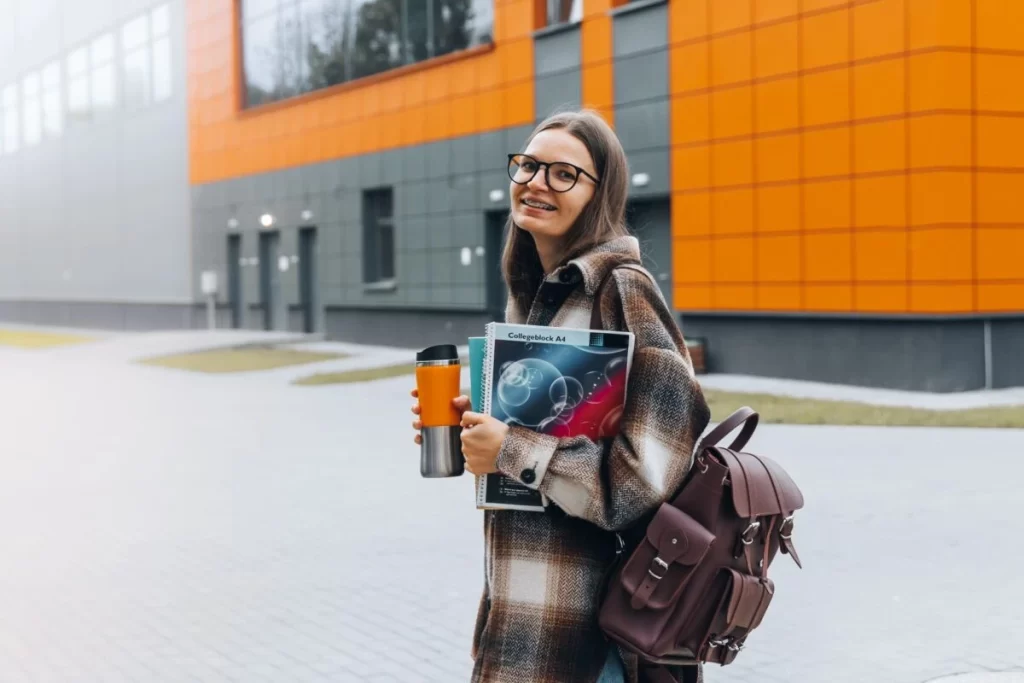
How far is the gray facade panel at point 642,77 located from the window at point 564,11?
5.00 feet

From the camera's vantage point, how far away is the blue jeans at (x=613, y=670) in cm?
273

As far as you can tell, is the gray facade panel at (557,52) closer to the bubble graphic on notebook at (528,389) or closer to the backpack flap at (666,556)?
the bubble graphic on notebook at (528,389)

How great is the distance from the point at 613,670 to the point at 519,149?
1878cm

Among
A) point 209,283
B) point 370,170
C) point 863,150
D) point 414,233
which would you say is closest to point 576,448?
point 863,150

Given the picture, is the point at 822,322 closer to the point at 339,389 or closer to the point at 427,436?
the point at 339,389

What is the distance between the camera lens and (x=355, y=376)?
21406 millimetres

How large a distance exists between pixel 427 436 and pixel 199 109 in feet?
118

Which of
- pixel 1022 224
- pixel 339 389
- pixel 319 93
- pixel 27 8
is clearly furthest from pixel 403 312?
pixel 27 8

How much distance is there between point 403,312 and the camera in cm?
2856

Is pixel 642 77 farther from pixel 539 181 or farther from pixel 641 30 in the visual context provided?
pixel 539 181

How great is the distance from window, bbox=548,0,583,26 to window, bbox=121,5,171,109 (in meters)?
18.1

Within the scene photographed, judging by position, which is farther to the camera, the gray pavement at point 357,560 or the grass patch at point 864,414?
the grass patch at point 864,414

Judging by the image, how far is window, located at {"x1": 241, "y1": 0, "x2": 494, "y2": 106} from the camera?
2680 cm

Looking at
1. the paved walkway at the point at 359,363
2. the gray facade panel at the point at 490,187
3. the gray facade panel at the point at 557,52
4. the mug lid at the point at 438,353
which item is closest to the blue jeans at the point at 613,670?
the mug lid at the point at 438,353
